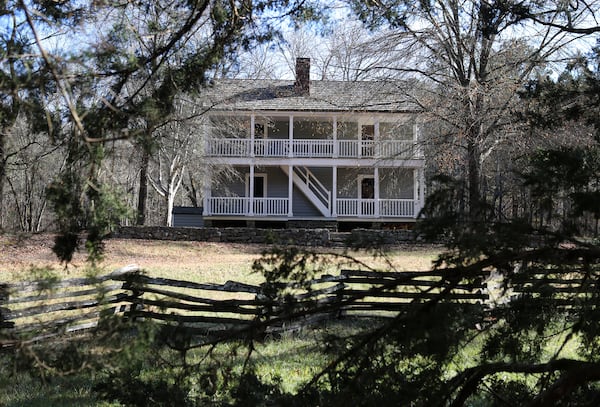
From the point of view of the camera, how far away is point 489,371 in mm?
3371

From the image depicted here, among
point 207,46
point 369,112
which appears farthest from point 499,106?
point 207,46

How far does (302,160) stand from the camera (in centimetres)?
2628

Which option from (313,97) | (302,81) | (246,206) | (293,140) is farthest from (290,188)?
(302,81)

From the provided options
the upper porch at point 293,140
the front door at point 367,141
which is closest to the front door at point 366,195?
the front door at point 367,141

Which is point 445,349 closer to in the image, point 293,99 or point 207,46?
point 207,46

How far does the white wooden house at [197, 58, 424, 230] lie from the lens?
25.4 m

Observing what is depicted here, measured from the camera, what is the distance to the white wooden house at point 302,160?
25.4 meters

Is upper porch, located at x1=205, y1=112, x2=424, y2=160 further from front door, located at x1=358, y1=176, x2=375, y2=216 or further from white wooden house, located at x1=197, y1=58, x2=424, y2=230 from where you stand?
front door, located at x1=358, y1=176, x2=375, y2=216

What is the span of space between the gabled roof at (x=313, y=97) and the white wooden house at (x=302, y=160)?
0.05 m

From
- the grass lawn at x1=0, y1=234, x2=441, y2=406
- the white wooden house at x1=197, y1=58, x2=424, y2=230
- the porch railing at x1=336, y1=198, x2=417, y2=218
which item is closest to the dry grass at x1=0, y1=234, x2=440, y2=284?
the grass lawn at x1=0, y1=234, x2=441, y2=406

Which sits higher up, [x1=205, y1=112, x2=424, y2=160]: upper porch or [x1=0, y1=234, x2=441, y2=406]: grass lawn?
[x1=205, y1=112, x2=424, y2=160]: upper porch

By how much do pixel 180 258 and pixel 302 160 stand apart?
954 cm

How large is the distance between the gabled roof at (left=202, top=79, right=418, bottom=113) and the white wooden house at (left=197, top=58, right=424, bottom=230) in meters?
0.05

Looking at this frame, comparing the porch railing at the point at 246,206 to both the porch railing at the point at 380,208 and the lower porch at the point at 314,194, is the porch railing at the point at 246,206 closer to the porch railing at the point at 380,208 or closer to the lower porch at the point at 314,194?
the lower porch at the point at 314,194
